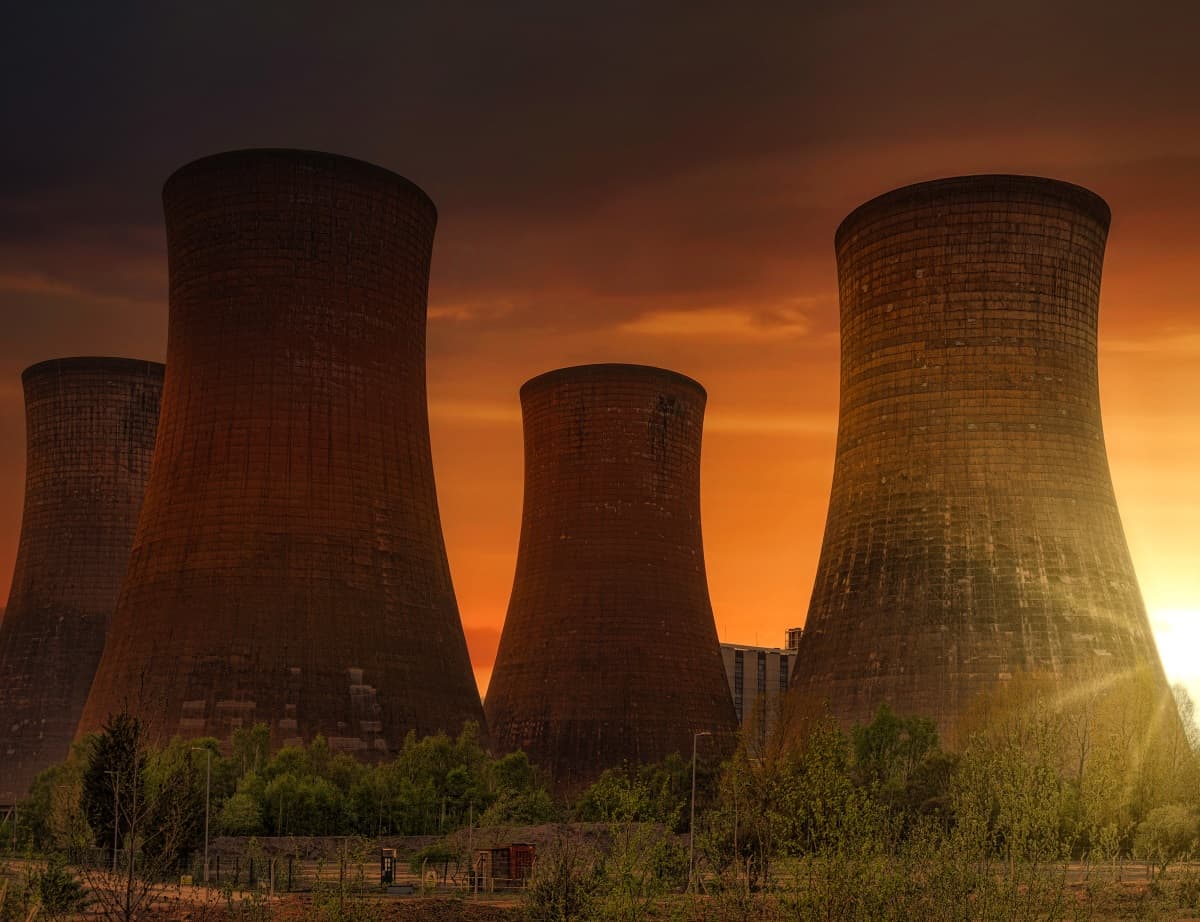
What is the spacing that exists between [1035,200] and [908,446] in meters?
5.65

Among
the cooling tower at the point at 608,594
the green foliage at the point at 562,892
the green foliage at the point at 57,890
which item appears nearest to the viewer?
the green foliage at the point at 562,892

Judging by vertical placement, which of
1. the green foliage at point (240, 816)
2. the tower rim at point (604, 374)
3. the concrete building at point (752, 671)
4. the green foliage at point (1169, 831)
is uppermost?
the tower rim at point (604, 374)

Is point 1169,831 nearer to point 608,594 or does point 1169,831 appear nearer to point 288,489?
point 288,489

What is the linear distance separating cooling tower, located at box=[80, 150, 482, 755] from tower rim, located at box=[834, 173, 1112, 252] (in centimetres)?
1016

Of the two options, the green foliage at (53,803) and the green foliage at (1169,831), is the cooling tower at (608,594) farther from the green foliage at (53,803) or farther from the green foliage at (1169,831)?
→ the green foliage at (1169,831)

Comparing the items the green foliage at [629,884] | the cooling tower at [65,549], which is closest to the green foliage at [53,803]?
the cooling tower at [65,549]

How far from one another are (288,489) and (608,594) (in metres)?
12.7

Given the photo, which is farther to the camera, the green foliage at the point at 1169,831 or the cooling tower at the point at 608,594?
the cooling tower at the point at 608,594

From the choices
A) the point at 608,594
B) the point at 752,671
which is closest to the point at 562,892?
the point at 608,594

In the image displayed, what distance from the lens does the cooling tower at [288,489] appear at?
28.0 metres

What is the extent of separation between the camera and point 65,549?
40469 millimetres

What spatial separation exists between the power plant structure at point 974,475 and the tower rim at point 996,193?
35mm

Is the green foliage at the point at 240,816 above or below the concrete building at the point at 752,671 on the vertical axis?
below

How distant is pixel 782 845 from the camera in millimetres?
11797
